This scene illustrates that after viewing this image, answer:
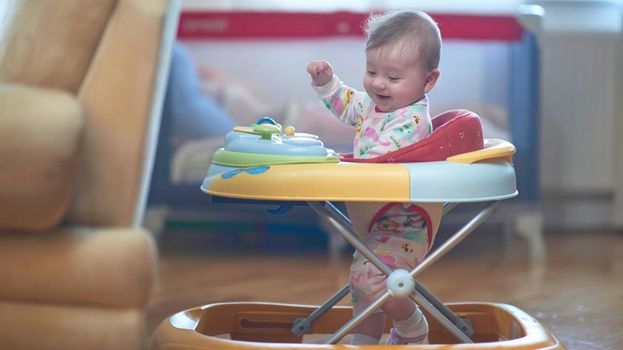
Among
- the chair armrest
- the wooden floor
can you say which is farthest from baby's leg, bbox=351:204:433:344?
the wooden floor

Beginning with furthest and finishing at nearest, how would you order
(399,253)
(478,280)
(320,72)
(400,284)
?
(478,280)
(320,72)
(399,253)
(400,284)

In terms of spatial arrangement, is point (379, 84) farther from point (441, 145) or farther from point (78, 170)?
point (78, 170)

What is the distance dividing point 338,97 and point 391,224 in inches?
9.6

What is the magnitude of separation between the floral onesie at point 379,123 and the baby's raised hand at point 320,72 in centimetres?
1

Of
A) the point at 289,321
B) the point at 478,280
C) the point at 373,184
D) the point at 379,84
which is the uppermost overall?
the point at 379,84

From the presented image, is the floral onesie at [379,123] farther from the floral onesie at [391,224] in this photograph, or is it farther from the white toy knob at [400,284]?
the white toy knob at [400,284]

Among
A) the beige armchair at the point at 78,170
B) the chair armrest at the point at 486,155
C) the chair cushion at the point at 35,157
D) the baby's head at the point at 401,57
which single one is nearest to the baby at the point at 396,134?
the baby's head at the point at 401,57

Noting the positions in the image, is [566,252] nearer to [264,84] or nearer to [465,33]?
[465,33]

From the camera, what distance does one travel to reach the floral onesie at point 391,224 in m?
1.25

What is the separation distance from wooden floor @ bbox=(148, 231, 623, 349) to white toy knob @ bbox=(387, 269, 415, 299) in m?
0.48

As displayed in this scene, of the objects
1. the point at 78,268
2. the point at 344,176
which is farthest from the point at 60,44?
the point at 344,176

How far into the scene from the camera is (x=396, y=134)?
1290 mm

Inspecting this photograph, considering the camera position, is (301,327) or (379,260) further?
(301,327)

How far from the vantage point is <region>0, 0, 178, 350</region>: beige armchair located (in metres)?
1.05
